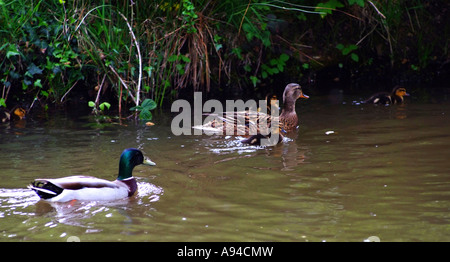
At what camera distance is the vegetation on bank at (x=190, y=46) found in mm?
9258

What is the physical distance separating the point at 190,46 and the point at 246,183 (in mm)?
4416

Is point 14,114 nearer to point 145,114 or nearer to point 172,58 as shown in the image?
point 145,114

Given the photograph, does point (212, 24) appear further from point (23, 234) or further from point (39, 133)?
point (23, 234)

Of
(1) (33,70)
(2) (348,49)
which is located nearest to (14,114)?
(1) (33,70)

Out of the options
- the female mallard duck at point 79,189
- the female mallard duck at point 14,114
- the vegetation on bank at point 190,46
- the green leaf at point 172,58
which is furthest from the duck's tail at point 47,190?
the green leaf at point 172,58

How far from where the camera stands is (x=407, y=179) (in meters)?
5.92

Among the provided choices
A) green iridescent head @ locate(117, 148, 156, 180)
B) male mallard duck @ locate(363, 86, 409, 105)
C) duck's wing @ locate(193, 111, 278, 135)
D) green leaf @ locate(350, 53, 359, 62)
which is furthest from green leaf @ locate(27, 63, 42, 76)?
green leaf @ locate(350, 53, 359, 62)

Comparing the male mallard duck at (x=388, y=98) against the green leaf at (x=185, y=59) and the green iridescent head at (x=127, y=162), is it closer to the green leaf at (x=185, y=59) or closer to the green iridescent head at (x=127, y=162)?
the green leaf at (x=185, y=59)

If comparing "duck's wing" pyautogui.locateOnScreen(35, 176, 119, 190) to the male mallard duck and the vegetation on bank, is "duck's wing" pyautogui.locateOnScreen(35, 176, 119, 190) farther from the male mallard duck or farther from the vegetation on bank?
the male mallard duck

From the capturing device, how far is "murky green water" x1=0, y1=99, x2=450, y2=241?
477 centimetres

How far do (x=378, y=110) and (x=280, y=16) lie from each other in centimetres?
279

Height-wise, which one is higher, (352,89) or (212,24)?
(212,24)

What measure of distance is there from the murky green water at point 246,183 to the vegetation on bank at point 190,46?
0.91m
